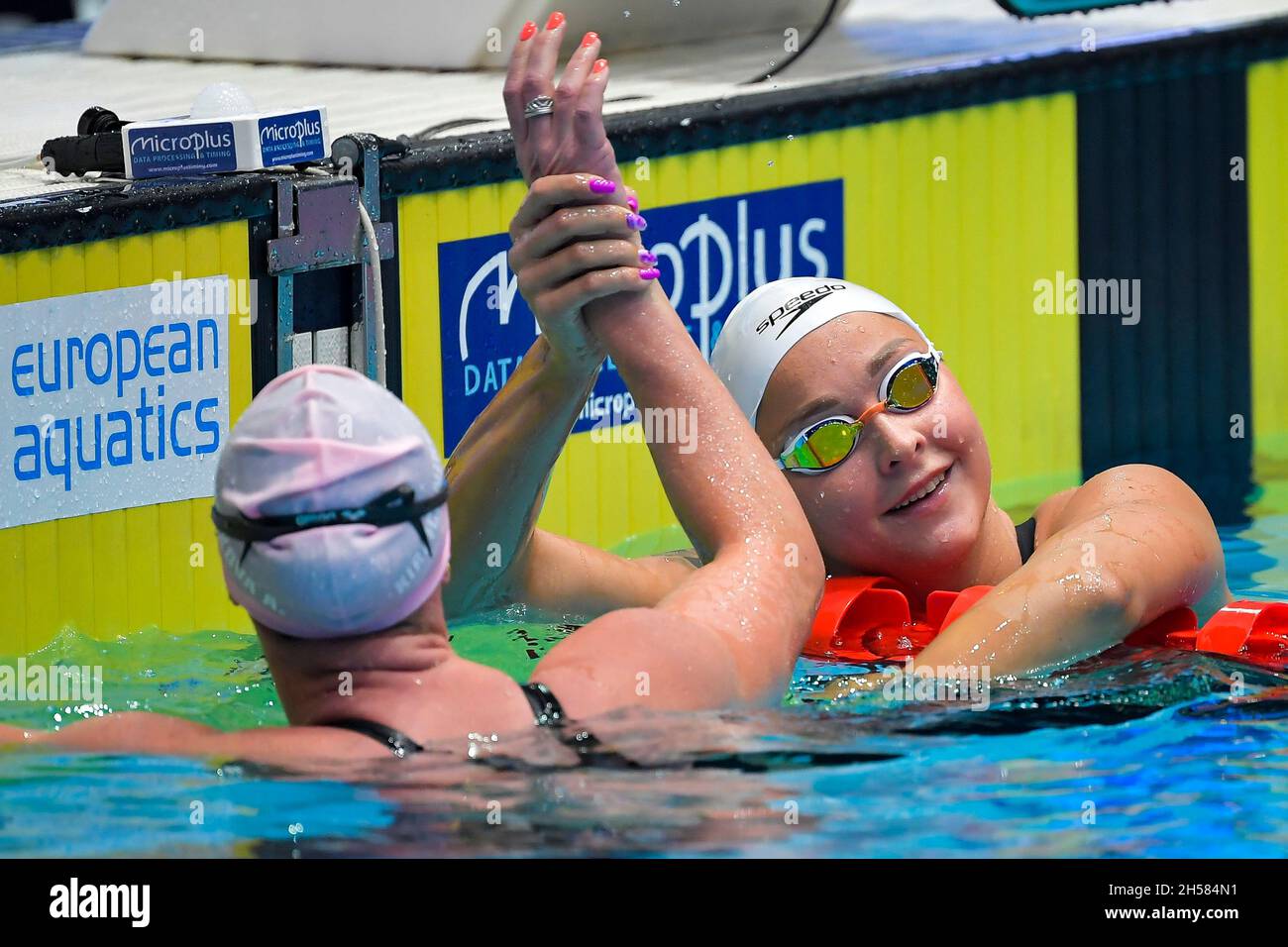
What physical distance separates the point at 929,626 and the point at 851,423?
1.29 feet

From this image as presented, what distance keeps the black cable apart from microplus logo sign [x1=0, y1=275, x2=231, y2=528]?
2118mm

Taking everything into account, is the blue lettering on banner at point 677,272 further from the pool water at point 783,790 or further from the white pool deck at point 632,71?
the pool water at point 783,790

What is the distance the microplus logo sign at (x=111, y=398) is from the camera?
14.3 ft

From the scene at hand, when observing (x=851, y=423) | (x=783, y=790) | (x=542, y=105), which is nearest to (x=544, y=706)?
(x=783, y=790)

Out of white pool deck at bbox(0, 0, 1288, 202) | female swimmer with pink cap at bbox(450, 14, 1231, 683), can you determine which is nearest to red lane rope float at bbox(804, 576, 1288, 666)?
female swimmer with pink cap at bbox(450, 14, 1231, 683)

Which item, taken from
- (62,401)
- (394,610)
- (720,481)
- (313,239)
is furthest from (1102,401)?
(394,610)

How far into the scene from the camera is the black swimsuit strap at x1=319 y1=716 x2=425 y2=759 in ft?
8.18

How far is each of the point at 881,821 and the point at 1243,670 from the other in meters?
1.06

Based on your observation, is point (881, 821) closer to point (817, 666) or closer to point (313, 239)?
point (817, 666)

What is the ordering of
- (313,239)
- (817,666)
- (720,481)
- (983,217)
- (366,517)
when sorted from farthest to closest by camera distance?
(983,217), (313,239), (817,666), (720,481), (366,517)

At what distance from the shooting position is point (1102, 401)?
6547 millimetres

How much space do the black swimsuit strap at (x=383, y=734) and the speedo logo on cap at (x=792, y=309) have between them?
1.56 metres

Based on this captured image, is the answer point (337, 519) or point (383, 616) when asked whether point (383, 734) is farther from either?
point (337, 519)

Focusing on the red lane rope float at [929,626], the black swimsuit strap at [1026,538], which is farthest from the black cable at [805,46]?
the red lane rope float at [929,626]
